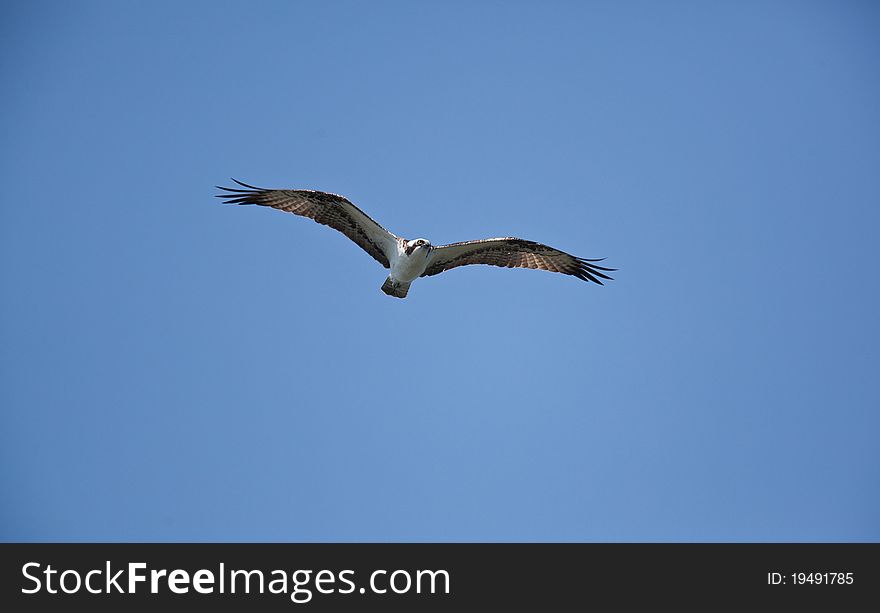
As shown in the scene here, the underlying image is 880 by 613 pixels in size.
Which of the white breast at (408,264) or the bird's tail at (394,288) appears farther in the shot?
the bird's tail at (394,288)

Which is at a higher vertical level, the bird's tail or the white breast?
the white breast

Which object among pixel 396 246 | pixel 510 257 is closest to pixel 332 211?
pixel 396 246

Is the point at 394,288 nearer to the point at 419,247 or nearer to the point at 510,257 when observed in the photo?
the point at 419,247

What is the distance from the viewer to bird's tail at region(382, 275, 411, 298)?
1744cm

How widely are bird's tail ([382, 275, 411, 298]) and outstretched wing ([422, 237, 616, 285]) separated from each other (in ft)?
2.41

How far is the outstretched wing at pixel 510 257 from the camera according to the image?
17.7m

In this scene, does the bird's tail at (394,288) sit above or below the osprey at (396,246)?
below

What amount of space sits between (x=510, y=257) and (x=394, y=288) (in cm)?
318

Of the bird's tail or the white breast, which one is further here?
the bird's tail

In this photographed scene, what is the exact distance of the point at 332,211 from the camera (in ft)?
57.6

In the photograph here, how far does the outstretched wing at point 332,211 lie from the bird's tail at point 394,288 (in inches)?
28.9
